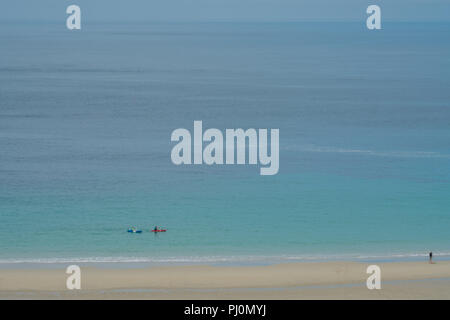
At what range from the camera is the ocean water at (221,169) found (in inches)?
1439

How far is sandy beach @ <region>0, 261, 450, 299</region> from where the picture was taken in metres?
27.2

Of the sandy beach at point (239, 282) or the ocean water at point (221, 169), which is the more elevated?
the ocean water at point (221, 169)

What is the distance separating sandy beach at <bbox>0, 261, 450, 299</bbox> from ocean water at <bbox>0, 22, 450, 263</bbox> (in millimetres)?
2604

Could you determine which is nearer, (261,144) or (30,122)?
(261,144)

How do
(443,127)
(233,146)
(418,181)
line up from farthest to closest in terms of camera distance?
(443,127), (233,146), (418,181)

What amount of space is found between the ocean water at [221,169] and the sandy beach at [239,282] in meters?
2.60

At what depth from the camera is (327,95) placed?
274 feet

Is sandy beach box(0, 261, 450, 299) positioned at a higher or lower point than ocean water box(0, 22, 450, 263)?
lower

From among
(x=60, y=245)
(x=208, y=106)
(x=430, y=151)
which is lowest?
(x=60, y=245)

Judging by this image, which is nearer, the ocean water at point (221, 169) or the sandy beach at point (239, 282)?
the sandy beach at point (239, 282)

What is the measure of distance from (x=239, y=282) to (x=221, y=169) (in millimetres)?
22189

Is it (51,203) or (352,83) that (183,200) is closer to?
(51,203)

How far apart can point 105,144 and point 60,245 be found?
76.4ft

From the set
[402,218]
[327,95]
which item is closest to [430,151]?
[402,218]
